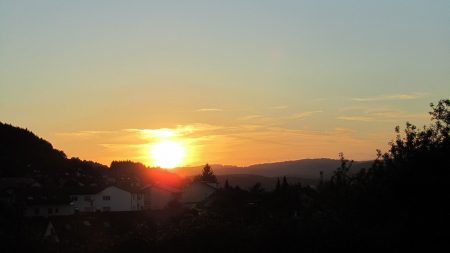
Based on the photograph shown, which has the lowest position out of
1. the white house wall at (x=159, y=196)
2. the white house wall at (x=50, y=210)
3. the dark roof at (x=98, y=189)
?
the white house wall at (x=50, y=210)

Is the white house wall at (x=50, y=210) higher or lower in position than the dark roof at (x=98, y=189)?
lower

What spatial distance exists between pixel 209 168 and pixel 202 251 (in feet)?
356

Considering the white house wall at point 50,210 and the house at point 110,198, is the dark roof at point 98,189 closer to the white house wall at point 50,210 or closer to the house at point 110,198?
the house at point 110,198

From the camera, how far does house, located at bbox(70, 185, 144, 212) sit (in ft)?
238

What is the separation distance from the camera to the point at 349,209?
41.5 ft

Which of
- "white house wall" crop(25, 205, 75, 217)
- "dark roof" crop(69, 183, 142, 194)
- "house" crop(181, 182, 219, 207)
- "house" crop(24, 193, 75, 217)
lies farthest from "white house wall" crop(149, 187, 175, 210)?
"white house wall" crop(25, 205, 75, 217)

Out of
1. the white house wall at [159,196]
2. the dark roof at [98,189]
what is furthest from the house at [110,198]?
the white house wall at [159,196]

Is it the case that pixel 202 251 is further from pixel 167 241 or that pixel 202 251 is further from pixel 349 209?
pixel 349 209

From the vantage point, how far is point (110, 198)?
73062 mm

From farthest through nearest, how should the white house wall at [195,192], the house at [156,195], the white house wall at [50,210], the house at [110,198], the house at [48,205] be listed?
the house at [156,195]
the white house wall at [195,192]
the house at [110,198]
the house at [48,205]
the white house wall at [50,210]

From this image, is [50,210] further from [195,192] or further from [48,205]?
[195,192]

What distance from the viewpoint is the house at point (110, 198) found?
238 ft

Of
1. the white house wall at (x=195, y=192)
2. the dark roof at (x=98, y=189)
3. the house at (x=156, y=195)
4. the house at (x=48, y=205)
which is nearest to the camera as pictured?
the house at (x=48, y=205)

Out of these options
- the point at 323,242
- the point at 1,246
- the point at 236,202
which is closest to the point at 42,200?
the point at 236,202
